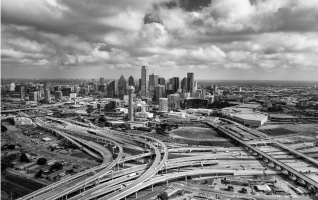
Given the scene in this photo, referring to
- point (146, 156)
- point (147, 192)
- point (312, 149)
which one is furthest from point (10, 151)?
point (312, 149)

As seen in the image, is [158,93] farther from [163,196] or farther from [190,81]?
[163,196]

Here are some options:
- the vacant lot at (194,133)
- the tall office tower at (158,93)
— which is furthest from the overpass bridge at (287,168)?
the tall office tower at (158,93)

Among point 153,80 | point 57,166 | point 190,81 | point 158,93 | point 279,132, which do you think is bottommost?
point 57,166

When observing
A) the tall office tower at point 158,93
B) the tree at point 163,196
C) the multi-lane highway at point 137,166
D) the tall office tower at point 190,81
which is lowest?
the tree at point 163,196

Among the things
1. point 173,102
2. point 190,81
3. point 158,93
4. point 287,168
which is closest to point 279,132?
point 287,168

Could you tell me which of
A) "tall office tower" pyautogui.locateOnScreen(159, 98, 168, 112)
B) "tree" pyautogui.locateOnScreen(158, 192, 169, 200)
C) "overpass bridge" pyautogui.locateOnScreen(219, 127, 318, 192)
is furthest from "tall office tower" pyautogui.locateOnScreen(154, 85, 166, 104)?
"tree" pyautogui.locateOnScreen(158, 192, 169, 200)

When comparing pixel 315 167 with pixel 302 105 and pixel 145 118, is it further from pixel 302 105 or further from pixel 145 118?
pixel 302 105

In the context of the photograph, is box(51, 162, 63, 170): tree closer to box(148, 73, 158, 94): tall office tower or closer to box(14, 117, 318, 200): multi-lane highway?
box(14, 117, 318, 200): multi-lane highway

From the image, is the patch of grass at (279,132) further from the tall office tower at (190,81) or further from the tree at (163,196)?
the tall office tower at (190,81)
